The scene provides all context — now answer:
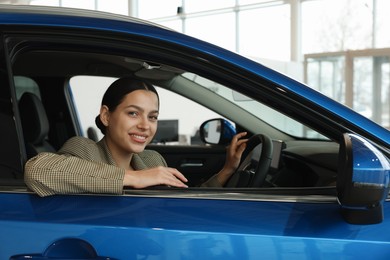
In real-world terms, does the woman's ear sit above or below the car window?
above

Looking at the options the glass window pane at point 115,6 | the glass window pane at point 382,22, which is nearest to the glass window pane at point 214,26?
the glass window pane at point 115,6

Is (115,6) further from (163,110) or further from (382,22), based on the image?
(382,22)

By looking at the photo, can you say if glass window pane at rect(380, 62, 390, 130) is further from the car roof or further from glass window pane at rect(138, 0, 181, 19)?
the car roof

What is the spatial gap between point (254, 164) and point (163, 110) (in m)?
7.42

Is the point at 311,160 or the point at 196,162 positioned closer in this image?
the point at 311,160

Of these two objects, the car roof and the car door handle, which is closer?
the car roof

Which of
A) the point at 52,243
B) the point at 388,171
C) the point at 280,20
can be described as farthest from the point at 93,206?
the point at 280,20

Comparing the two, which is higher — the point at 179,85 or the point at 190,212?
the point at 179,85

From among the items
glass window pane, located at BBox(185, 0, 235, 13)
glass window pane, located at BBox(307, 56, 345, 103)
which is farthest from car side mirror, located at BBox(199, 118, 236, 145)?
glass window pane, located at BBox(185, 0, 235, 13)

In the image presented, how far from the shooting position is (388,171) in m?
1.04

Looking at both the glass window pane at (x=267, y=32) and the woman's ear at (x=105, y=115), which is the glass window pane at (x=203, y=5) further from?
the woman's ear at (x=105, y=115)

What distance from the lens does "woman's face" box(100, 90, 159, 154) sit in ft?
4.99

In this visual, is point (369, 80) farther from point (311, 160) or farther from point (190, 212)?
point (190, 212)

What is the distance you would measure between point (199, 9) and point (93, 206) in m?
12.1
